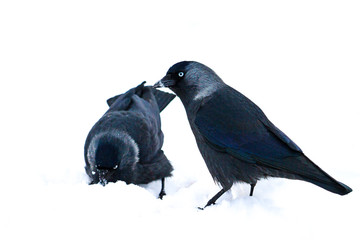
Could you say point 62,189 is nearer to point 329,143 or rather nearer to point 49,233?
point 49,233

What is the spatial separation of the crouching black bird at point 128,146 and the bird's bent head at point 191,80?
0.87m

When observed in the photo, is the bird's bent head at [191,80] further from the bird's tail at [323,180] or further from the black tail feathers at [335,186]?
the black tail feathers at [335,186]

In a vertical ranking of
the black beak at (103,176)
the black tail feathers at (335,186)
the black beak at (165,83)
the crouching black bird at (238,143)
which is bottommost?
the black beak at (103,176)

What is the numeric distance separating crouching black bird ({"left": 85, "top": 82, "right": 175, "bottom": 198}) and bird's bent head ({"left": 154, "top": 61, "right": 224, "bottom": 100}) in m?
0.87

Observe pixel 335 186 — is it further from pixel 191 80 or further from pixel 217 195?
pixel 191 80

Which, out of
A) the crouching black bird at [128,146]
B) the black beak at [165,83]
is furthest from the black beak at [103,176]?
the black beak at [165,83]

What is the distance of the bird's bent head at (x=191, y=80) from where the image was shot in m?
4.77

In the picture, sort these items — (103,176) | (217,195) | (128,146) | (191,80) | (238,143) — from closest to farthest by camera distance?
(238,143) < (217,195) < (191,80) < (103,176) < (128,146)

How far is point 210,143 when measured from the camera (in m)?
4.39

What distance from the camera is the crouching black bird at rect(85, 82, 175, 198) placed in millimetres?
5090

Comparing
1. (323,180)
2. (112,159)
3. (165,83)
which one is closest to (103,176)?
(112,159)

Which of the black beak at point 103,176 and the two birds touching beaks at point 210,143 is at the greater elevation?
the two birds touching beaks at point 210,143

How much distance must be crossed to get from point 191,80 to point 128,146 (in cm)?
113

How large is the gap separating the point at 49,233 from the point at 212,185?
1747 mm
